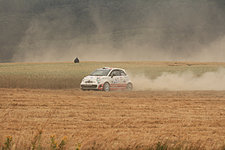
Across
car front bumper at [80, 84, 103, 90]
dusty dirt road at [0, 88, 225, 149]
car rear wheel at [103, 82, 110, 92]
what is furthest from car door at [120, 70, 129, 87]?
dusty dirt road at [0, 88, 225, 149]

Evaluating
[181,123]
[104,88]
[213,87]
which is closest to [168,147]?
[181,123]

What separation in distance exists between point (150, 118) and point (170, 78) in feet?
74.8

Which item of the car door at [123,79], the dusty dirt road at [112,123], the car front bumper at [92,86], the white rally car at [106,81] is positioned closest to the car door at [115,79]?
the white rally car at [106,81]

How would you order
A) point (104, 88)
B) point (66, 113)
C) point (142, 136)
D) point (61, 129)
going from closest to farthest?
point (142, 136) < point (61, 129) < point (66, 113) < point (104, 88)

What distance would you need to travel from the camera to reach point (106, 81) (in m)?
26.2

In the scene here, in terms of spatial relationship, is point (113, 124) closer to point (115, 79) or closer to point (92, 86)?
point (92, 86)

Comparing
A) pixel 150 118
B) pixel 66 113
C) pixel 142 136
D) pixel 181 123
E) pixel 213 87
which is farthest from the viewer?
pixel 213 87

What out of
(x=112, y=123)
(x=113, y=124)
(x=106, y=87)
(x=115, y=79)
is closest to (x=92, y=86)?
(x=106, y=87)

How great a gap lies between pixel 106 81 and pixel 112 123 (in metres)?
14.3

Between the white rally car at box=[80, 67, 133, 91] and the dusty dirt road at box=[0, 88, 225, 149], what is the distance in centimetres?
853

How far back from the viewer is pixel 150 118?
13.0 m

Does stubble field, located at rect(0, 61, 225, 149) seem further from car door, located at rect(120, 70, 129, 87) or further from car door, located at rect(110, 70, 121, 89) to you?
car door, located at rect(120, 70, 129, 87)

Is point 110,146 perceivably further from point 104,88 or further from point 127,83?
point 127,83

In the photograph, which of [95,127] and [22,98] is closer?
[95,127]
